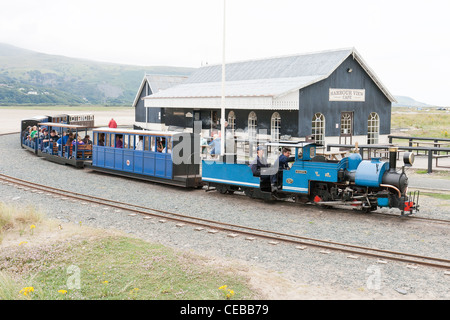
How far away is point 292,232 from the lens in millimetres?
11695

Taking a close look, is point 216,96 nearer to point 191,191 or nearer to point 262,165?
point 191,191

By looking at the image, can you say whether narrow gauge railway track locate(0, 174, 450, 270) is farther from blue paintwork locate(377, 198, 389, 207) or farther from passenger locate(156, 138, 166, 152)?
passenger locate(156, 138, 166, 152)

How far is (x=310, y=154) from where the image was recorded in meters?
14.0

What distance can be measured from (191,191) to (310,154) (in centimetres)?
548

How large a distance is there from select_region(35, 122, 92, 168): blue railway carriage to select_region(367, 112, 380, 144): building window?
17.5 m

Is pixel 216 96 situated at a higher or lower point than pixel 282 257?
higher

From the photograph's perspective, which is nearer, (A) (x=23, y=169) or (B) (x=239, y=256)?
(B) (x=239, y=256)

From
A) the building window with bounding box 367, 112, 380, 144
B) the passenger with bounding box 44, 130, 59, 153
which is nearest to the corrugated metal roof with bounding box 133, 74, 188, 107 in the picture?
the passenger with bounding box 44, 130, 59, 153

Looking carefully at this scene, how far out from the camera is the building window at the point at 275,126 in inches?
1065

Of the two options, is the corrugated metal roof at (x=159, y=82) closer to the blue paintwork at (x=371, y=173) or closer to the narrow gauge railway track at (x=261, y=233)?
the narrow gauge railway track at (x=261, y=233)

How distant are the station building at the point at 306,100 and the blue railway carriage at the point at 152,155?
8508 mm

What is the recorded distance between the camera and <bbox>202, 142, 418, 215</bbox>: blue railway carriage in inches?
495
